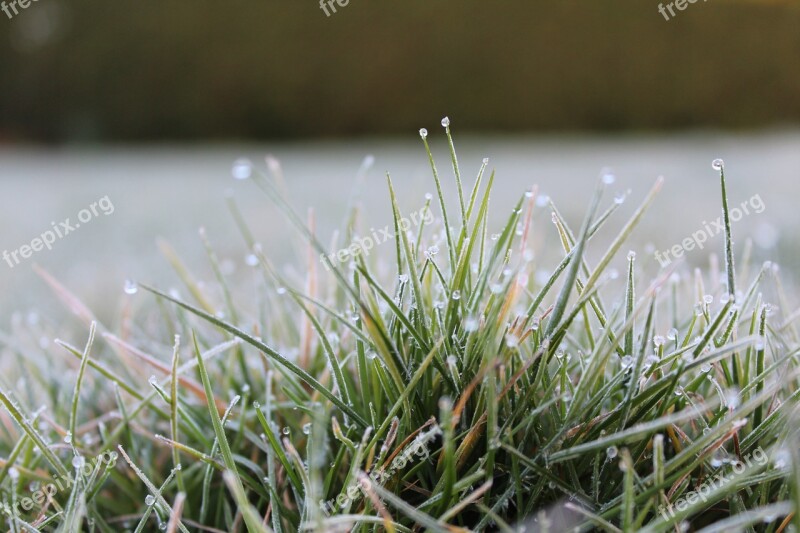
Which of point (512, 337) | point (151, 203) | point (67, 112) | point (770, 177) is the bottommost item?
point (770, 177)

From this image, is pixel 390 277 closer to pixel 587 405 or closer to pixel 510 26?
pixel 587 405

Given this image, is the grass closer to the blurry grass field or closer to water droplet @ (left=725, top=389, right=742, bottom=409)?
water droplet @ (left=725, top=389, right=742, bottom=409)

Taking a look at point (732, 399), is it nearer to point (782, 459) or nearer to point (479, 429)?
point (782, 459)

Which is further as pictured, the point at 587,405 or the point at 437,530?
the point at 587,405

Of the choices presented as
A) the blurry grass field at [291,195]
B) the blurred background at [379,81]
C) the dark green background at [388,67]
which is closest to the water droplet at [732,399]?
the blurry grass field at [291,195]

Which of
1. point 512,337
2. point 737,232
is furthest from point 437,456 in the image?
point 737,232

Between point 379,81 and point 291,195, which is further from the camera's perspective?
point 379,81

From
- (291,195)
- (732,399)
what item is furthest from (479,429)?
(291,195)

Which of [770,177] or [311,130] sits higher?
[311,130]

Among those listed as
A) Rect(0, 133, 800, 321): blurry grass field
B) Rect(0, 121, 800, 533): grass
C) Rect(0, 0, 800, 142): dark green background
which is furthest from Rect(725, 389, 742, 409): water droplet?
Rect(0, 0, 800, 142): dark green background
